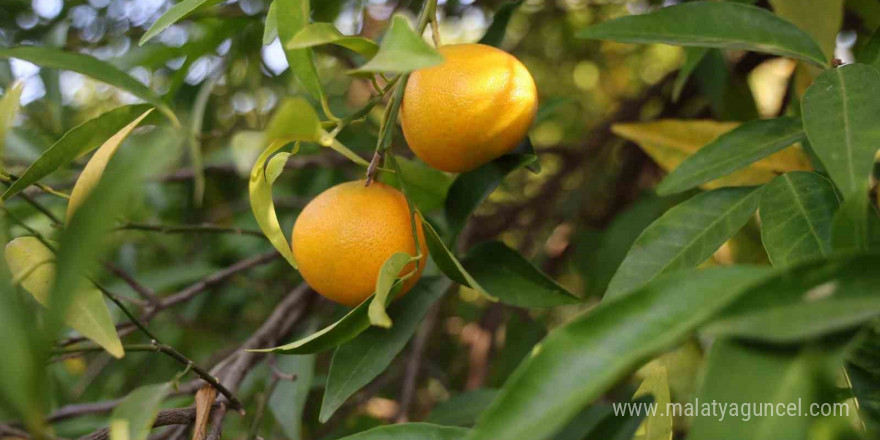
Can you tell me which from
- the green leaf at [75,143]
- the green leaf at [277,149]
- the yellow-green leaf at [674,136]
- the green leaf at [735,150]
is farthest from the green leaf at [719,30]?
the green leaf at [75,143]

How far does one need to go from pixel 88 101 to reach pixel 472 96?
5.66 feet

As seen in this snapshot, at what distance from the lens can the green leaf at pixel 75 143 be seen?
60 centimetres

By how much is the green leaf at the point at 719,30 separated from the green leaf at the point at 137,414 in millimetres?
514

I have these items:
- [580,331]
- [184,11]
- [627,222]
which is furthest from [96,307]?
[627,222]

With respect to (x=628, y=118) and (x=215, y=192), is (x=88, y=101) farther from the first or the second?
(x=628, y=118)

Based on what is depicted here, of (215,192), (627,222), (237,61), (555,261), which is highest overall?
(237,61)

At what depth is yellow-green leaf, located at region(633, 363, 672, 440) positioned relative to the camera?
0.59 m

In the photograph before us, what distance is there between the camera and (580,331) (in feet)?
1.26

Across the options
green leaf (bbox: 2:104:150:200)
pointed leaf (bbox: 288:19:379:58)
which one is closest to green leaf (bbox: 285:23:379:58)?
pointed leaf (bbox: 288:19:379:58)

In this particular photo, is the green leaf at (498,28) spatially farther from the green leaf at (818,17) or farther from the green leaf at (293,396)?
the green leaf at (293,396)

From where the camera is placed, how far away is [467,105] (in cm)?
61

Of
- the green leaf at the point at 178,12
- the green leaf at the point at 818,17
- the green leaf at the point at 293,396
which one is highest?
the green leaf at the point at 178,12

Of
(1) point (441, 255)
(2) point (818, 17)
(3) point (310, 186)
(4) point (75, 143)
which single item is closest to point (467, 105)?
(1) point (441, 255)

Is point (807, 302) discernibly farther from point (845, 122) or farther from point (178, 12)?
point (178, 12)
